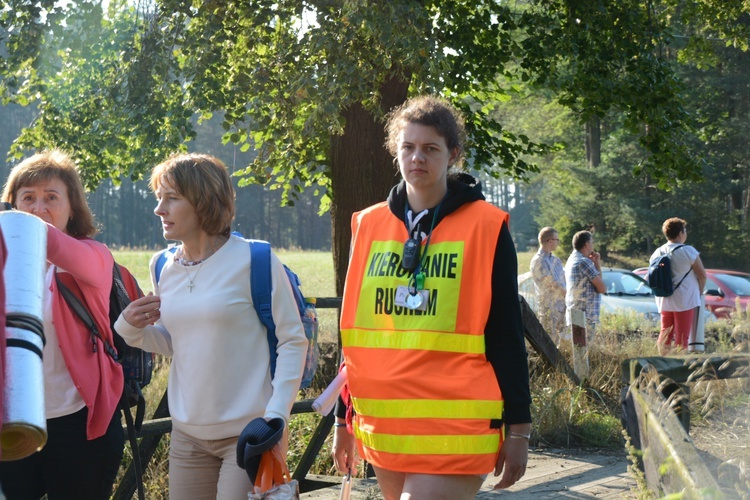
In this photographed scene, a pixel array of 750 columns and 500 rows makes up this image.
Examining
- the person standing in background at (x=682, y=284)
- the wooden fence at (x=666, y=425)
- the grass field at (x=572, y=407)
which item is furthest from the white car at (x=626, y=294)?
the wooden fence at (x=666, y=425)

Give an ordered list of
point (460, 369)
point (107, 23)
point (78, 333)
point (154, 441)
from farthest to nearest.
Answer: point (107, 23), point (154, 441), point (78, 333), point (460, 369)

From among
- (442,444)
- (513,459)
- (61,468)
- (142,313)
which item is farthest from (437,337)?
(61,468)

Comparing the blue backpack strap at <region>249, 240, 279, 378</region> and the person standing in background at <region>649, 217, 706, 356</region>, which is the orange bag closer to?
the blue backpack strap at <region>249, 240, 279, 378</region>

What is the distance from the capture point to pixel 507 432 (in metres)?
3.19

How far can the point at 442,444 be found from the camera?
10.2 ft

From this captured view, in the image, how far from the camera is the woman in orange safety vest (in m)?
3.13

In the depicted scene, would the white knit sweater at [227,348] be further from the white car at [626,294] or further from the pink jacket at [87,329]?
the white car at [626,294]

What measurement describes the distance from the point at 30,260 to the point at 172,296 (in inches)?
92.7

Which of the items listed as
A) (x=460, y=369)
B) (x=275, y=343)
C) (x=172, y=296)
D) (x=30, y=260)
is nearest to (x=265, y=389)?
(x=275, y=343)

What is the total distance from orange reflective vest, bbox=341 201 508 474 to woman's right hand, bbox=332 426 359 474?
0.71 feet

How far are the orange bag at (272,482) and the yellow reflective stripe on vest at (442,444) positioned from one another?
342 millimetres

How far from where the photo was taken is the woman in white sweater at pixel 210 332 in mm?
3434

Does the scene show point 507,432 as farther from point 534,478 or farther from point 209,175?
point 534,478

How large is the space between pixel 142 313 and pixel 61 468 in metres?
0.67
